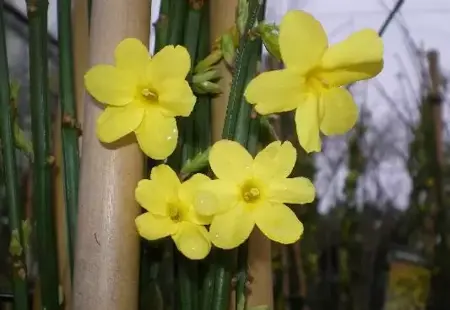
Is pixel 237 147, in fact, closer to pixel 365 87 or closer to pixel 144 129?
Answer: pixel 144 129

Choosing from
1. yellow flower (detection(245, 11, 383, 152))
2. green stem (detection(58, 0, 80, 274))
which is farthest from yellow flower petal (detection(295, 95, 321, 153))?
green stem (detection(58, 0, 80, 274))

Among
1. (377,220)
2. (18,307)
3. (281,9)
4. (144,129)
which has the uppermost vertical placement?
(281,9)

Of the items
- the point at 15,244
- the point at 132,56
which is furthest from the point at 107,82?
the point at 15,244

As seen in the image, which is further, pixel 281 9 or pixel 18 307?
pixel 281 9

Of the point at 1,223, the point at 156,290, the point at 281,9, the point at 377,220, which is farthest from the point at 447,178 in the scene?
the point at 156,290

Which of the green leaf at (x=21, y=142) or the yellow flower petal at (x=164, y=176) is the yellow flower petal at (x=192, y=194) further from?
the green leaf at (x=21, y=142)

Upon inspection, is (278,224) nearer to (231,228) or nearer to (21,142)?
(231,228)

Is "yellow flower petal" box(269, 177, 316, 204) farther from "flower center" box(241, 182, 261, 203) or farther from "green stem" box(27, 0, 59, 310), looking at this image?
"green stem" box(27, 0, 59, 310)
